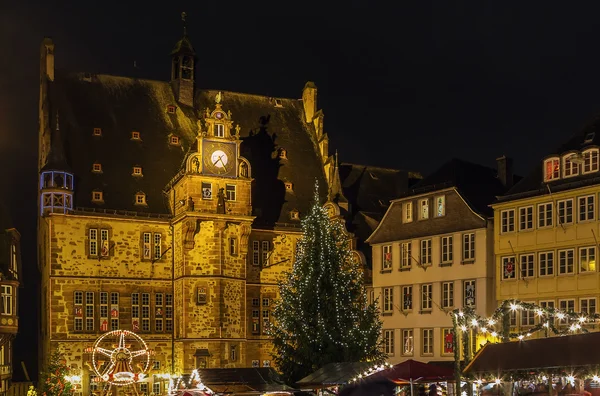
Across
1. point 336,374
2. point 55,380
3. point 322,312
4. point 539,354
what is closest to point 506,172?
point 322,312

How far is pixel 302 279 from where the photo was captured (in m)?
41.0

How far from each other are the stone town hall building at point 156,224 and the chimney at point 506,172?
11.0m

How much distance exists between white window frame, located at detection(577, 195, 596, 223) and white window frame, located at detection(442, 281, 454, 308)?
7.92 m

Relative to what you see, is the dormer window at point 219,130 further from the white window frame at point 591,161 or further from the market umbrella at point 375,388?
the market umbrella at point 375,388

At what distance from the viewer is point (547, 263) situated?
4247 cm

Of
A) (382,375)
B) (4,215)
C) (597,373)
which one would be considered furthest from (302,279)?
(597,373)

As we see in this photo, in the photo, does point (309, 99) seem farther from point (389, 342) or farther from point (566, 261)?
point (566, 261)

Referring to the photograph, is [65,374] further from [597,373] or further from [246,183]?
[597,373]

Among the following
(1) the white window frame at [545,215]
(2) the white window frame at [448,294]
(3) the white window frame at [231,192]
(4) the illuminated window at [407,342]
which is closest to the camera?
(1) the white window frame at [545,215]

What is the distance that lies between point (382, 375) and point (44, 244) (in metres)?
32.8

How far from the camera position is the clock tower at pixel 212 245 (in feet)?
178

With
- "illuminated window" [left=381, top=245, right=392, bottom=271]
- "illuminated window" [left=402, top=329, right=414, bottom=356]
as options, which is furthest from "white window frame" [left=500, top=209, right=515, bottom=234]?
"illuminated window" [left=381, top=245, right=392, bottom=271]

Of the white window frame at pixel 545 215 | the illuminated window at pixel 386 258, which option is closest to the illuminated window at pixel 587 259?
the white window frame at pixel 545 215

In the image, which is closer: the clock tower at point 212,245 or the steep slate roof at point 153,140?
the clock tower at point 212,245
